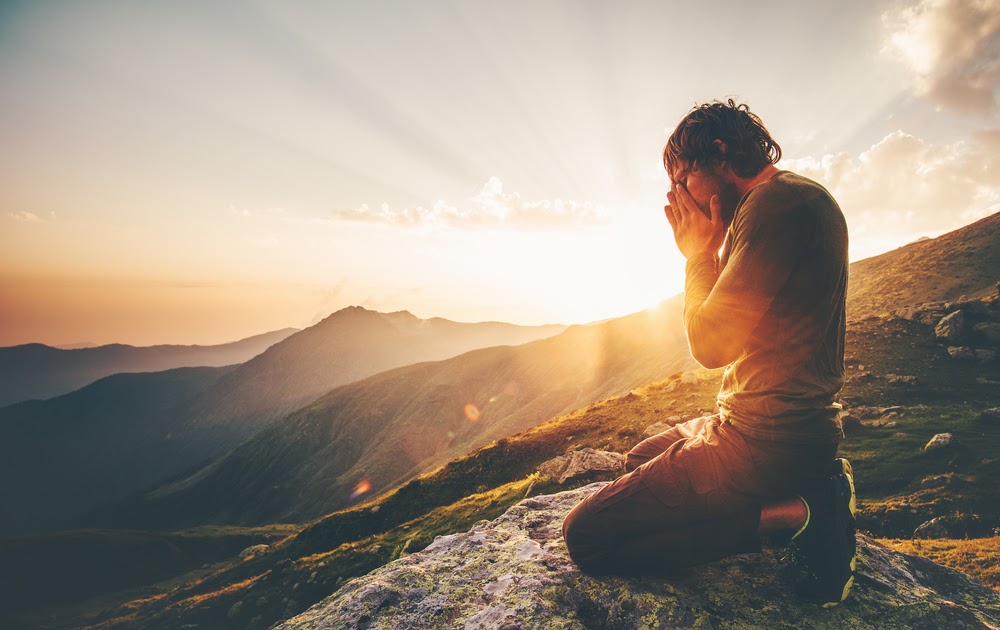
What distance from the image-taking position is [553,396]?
543 ft

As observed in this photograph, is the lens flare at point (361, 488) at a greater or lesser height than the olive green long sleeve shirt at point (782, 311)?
lesser

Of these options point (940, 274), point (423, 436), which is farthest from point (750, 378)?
point (423, 436)

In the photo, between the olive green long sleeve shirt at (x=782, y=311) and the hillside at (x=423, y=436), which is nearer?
the olive green long sleeve shirt at (x=782, y=311)

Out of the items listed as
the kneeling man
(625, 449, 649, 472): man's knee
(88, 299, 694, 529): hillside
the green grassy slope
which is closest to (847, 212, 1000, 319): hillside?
(88, 299, 694, 529): hillside

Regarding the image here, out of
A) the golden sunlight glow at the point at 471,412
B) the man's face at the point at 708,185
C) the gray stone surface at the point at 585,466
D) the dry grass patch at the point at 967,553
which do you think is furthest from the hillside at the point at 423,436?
the man's face at the point at 708,185

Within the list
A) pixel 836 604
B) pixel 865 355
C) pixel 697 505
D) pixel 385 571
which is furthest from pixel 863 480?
pixel 385 571

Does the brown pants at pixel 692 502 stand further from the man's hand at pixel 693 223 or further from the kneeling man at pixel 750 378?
the man's hand at pixel 693 223

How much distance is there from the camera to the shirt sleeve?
10.9 ft

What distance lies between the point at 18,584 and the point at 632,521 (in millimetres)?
151221

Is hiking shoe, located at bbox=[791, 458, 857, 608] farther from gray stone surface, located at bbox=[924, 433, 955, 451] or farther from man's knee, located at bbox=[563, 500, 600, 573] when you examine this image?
gray stone surface, located at bbox=[924, 433, 955, 451]

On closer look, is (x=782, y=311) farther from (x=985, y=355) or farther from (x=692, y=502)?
(x=985, y=355)

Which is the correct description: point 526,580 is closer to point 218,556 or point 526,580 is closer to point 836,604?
point 836,604

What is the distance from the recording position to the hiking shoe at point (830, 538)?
381 cm

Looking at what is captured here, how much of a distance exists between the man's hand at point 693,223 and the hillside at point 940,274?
70.1 meters
